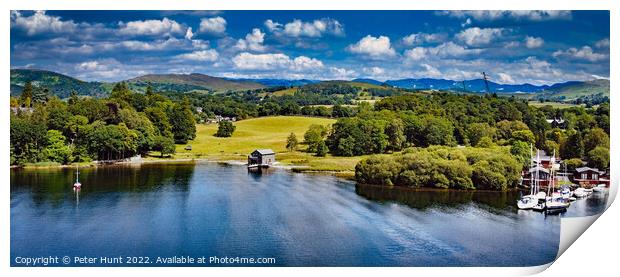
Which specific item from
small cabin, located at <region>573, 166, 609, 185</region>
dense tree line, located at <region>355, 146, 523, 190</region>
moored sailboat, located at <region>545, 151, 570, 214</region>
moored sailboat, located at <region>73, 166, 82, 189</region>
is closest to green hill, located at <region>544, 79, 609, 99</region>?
small cabin, located at <region>573, 166, 609, 185</region>

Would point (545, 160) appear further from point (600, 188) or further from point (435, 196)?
point (435, 196)

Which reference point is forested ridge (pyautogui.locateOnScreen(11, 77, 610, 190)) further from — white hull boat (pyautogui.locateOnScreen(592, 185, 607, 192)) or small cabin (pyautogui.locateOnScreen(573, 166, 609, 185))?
white hull boat (pyautogui.locateOnScreen(592, 185, 607, 192))

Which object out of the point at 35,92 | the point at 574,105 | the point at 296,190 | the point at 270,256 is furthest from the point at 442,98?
the point at 35,92

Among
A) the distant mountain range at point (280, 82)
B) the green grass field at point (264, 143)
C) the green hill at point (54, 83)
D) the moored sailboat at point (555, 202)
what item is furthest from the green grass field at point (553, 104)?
the green hill at point (54, 83)

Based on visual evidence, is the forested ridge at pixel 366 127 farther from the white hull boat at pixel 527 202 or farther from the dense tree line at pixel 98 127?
the white hull boat at pixel 527 202

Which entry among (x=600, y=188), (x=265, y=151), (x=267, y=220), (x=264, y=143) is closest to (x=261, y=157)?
(x=265, y=151)

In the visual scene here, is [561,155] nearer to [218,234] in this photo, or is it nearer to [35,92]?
[218,234]
